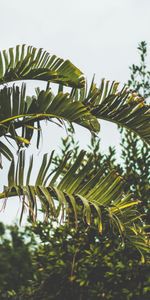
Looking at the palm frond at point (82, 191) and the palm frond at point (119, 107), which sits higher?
the palm frond at point (119, 107)

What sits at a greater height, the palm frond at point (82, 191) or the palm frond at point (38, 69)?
the palm frond at point (38, 69)

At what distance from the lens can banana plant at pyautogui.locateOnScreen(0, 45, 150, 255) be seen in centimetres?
929

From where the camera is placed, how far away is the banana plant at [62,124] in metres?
9.29

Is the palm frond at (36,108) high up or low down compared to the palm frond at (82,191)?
up

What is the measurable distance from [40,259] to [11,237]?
23489mm

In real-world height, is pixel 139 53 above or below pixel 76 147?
above

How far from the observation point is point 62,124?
961 cm

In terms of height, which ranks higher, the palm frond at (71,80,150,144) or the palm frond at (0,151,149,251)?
the palm frond at (71,80,150,144)

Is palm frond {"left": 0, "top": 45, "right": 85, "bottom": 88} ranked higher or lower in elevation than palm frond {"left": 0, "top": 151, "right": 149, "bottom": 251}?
higher

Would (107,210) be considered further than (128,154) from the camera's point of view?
No

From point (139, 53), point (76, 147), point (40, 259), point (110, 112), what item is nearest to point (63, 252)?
point (40, 259)

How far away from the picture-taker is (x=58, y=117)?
9.62 m

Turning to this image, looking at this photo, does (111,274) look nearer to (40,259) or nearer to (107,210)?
(40,259)

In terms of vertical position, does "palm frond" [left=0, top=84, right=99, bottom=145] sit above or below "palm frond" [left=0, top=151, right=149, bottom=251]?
above
